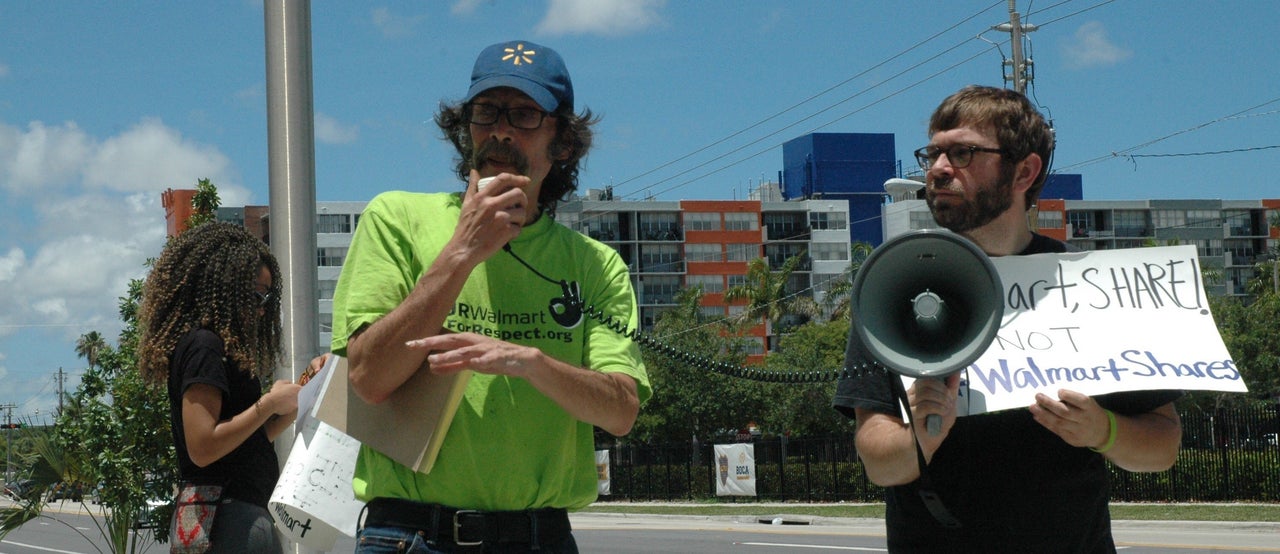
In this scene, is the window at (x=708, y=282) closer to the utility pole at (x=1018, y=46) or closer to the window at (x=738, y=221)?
the window at (x=738, y=221)

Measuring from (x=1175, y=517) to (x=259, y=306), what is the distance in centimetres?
1918

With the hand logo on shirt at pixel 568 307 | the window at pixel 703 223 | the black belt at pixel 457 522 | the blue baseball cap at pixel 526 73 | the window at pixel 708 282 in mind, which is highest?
the window at pixel 703 223

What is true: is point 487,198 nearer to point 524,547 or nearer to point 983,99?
point 524,547

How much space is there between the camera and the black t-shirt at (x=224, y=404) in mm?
4004

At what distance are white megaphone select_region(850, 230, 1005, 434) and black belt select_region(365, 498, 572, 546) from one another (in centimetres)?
80

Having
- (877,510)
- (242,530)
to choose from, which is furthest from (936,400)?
(877,510)

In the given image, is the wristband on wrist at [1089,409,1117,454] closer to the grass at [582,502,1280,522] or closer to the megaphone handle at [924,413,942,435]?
the megaphone handle at [924,413,942,435]

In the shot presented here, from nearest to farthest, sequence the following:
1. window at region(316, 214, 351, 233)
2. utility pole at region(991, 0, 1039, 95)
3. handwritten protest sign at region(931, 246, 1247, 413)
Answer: handwritten protest sign at region(931, 246, 1247, 413)
utility pole at region(991, 0, 1039, 95)
window at region(316, 214, 351, 233)

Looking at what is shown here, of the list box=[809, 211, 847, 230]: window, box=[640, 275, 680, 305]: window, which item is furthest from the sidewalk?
box=[809, 211, 847, 230]: window

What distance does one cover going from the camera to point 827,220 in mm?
114250

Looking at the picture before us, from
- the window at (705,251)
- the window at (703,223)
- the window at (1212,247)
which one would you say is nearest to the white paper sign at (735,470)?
the window at (705,251)

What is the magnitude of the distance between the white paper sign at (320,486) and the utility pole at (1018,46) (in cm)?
3036

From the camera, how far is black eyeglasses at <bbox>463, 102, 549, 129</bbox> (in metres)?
2.91

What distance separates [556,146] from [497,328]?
45 cm
